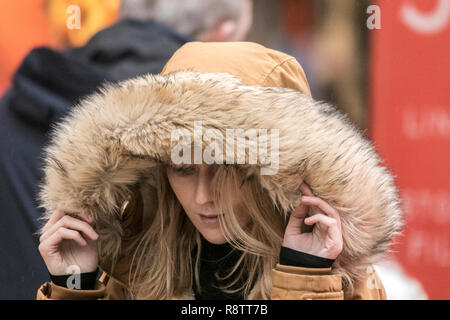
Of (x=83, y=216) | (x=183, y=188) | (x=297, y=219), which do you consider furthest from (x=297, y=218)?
(x=83, y=216)

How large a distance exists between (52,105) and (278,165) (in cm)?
88

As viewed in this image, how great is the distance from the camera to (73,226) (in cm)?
111

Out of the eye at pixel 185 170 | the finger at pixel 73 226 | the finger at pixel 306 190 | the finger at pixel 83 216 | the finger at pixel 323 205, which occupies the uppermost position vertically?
the eye at pixel 185 170

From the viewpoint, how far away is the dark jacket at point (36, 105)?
5.15 ft

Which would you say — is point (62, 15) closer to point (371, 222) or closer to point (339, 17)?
point (339, 17)

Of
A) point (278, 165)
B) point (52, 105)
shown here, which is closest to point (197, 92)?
point (278, 165)

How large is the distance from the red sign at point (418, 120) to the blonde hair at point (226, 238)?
2.57 ft

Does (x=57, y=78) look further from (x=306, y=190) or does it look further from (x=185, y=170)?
(x=306, y=190)

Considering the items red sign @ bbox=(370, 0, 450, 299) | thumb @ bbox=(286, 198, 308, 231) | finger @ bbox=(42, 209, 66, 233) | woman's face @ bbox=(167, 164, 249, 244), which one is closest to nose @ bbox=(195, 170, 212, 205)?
woman's face @ bbox=(167, 164, 249, 244)

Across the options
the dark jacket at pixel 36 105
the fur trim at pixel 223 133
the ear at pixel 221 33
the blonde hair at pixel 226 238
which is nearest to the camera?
the fur trim at pixel 223 133

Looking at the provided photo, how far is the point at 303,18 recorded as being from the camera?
174 cm

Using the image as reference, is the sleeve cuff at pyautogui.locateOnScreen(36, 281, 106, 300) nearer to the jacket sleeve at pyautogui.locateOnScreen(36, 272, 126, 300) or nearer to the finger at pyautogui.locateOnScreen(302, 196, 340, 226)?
the jacket sleeve at pyautogui.locateOnScreen(36, 272, 126, 300)

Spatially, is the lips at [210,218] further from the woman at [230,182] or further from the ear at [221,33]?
the ear at [221,33]

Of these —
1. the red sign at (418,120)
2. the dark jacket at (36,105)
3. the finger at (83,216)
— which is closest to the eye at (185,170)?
the finger at (83,216)
